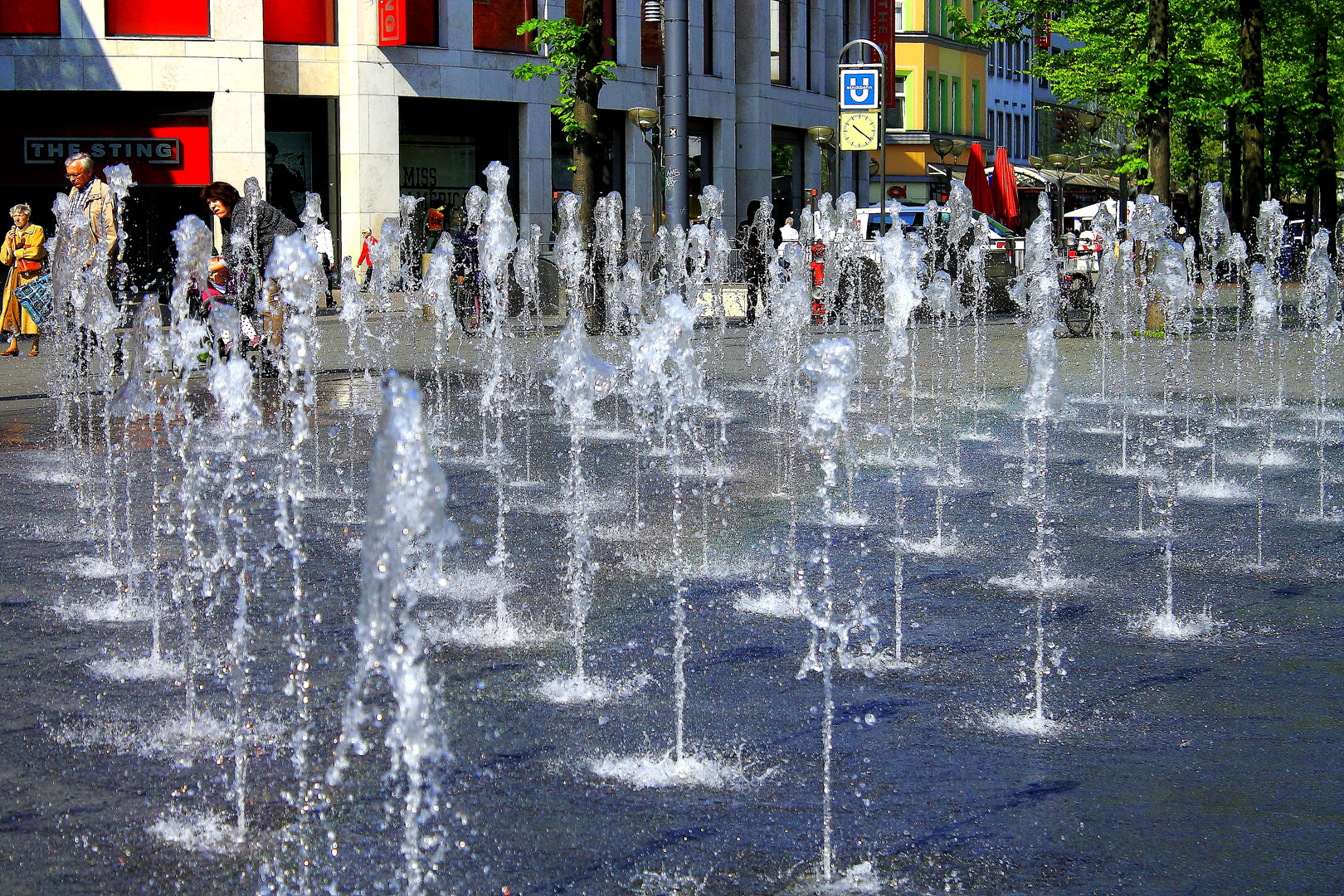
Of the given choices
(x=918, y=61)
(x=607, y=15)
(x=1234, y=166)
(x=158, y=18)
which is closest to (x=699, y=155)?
(x=607, y=15)

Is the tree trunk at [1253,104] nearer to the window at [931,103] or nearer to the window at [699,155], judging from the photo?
the window at [699,155]

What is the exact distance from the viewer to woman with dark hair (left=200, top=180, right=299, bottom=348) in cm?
1273

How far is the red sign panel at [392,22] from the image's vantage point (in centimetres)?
3083

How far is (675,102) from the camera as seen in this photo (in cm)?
2078

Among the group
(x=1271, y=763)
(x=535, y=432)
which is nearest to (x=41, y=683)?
(x=1271, y=763)

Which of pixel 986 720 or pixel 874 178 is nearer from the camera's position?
pixel 986 720

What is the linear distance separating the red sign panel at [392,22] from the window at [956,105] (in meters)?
44.6

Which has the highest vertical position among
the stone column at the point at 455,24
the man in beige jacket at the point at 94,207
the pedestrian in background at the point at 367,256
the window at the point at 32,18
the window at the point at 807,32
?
the window at the point at 807,32

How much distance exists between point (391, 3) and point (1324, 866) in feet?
95.7

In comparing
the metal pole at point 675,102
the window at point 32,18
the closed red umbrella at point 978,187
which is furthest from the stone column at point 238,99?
the closed red umbrella at point 978,187

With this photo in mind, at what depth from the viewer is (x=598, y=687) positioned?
5258 mm

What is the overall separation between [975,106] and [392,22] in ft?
158

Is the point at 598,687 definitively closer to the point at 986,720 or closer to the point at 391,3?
the point at 986,720

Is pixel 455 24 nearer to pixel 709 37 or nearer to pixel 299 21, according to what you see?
pixel 299 21
